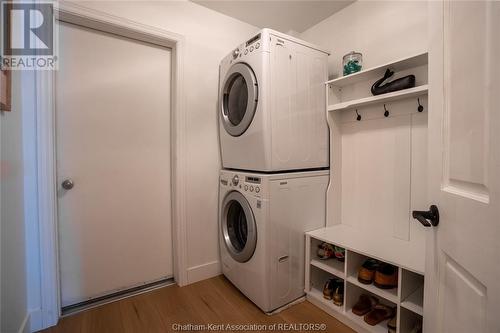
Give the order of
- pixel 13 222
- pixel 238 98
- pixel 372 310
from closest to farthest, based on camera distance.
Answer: pixel 13 222, pixel 372 310, pixel 238 98

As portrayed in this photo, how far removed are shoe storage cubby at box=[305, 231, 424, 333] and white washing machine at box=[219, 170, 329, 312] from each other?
3.6 inches

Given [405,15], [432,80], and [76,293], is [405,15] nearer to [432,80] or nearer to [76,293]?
[432,80]

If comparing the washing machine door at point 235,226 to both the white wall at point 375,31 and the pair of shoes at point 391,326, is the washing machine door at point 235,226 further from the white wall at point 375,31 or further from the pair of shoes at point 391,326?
the white wall at point 375,31

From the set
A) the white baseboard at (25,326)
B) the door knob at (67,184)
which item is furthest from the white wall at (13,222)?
the door knob at (67,184)

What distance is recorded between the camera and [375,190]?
174 cm

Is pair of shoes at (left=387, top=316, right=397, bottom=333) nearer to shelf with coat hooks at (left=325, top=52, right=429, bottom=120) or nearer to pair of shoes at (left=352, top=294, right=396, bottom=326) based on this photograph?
pair of shoes at (left=352, top=294, right=396, bottom=326)

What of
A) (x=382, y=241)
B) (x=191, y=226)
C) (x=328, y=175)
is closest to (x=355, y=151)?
(x=328, y=175)

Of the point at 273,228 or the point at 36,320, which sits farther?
the point at 273,228

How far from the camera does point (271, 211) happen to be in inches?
60.2

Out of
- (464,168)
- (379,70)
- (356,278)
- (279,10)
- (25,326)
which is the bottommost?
(25,326)

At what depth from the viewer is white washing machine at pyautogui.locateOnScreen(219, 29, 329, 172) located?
1510 mm

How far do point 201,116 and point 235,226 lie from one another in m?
0.97

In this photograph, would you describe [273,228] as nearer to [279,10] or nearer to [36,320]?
[36,320]

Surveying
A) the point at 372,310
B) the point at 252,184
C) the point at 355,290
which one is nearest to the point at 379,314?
the point at 372,310
